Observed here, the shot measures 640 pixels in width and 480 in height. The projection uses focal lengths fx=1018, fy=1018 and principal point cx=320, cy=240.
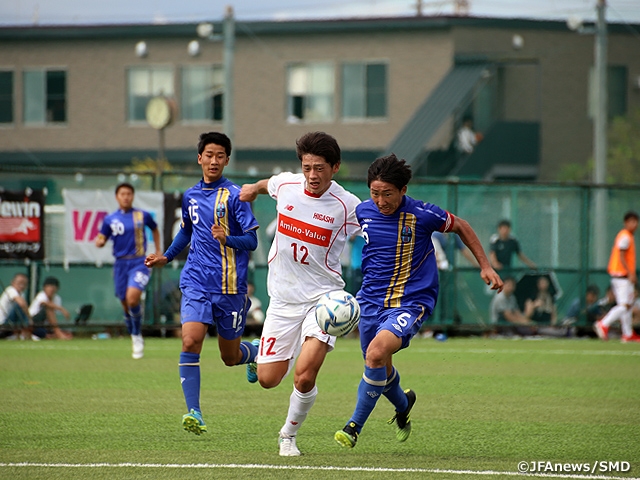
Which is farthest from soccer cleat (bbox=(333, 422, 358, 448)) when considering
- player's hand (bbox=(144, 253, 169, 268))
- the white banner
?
the white banner

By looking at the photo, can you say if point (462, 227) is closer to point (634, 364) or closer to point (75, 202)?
point (634, 364)

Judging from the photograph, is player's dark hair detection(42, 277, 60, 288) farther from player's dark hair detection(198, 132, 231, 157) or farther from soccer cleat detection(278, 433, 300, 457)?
soccer cleat detection(278, 433, 300, 457)

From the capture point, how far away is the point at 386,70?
3475 centimetres

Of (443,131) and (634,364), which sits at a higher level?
(443,131)

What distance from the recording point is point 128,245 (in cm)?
1466

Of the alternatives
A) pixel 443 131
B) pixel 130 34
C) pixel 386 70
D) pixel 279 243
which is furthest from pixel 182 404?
pixel 130 34

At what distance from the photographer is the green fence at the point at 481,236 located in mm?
17531

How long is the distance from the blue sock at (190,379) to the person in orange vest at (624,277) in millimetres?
11558

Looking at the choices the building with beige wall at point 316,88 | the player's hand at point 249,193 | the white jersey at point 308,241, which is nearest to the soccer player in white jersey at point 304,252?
the white jersey at point 308,241

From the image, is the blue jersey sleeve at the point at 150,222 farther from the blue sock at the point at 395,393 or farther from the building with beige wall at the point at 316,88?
the building with beige wall at the point at 316,88

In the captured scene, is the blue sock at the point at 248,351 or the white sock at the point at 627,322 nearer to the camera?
the blue sock at the point at 248,351

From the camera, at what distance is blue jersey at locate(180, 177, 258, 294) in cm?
814

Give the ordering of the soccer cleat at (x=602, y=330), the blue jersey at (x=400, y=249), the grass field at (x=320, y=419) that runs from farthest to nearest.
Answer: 1. the soccer cleat at (x=602, y=330)
2. the blue jersey at (x=400, y=249)
3. the grass field at (x=320, y=419)

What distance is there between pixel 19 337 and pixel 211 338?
127 inches
